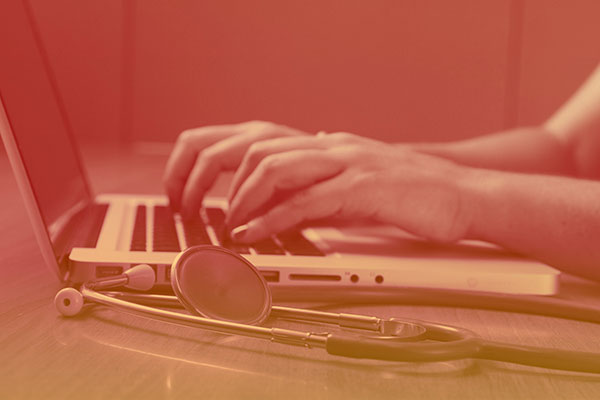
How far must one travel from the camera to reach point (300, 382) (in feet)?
1.26

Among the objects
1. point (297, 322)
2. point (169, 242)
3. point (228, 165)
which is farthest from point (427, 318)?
point (228, 165)

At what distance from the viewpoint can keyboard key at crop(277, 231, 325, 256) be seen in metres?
0.68

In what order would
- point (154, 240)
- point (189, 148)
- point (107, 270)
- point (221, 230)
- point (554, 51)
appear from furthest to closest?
point (554, 51) → point (189, 148) → point (221, 230) → point (154, 240) → point (107, 270)

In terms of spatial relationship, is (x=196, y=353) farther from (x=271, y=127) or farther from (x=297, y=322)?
(x=271, y=127)

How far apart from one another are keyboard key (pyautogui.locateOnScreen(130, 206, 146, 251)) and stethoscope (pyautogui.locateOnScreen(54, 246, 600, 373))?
0.12 meters

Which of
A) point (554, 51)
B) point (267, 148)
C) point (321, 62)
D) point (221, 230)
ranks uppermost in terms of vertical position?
point (267, 148)

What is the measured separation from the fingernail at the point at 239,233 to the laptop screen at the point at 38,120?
0.16 m

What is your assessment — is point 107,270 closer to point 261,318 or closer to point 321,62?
point 261,318

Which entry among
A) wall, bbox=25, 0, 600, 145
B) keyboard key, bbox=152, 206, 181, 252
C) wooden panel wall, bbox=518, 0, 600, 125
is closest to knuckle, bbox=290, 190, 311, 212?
keyboard key, bbox=152, 206, 181, 252

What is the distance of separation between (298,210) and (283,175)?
0.04m

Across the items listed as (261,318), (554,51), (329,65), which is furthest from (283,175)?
(554,51)

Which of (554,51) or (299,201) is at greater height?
(299,201)

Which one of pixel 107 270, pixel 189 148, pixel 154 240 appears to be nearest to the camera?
pixel 107 270

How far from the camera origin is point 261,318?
48 cm
